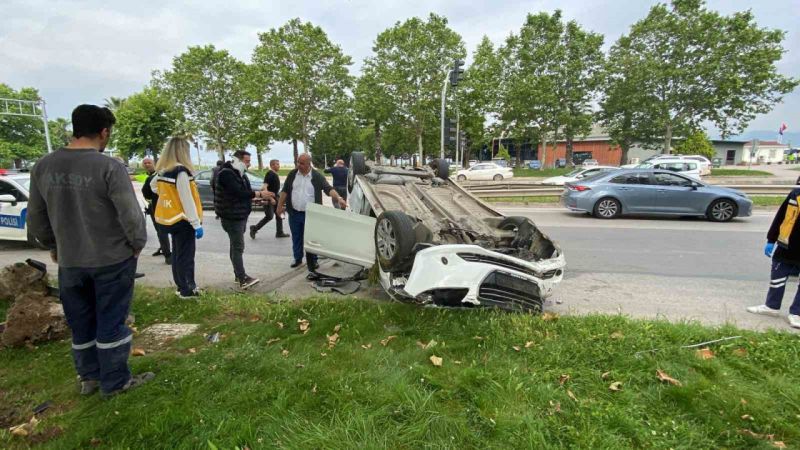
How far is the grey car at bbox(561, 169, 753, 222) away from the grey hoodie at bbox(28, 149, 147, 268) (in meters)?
10.8

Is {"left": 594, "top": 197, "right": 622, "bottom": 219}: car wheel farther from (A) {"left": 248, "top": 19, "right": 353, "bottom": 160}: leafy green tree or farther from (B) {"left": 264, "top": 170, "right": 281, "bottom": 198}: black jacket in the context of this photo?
(A) {"left": 248, "top": 19, "right": 353, "bottom": 160}: leafy green tree

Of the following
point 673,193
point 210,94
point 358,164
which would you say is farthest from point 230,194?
point 210,94

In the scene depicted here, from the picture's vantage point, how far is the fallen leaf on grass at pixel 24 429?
221cm

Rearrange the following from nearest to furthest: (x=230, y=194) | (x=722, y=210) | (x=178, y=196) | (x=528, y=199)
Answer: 1. (x=178, y=196)
2. (x=230, y=194)
3. (x=722, y=210)
4. (x=528, y=199)

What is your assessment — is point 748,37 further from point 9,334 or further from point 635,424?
point 9,334

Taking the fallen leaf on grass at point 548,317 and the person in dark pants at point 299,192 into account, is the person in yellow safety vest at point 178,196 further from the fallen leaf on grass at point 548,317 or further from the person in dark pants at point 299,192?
the fallen leaf on grass at point 548,317

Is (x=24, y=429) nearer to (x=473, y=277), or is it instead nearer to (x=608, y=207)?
(x=473, y=277)

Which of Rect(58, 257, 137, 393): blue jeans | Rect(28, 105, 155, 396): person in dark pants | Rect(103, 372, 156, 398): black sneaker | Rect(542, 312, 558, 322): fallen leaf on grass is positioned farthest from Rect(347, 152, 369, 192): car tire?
Rect(103, 372, 156, 398): black sneaker

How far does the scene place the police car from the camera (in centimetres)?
670

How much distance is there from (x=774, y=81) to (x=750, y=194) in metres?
19.1

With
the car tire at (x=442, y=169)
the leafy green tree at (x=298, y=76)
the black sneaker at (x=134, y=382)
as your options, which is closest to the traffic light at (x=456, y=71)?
the car tire at (x=442, y=169)

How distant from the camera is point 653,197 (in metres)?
10.4

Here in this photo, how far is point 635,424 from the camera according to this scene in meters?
2.23

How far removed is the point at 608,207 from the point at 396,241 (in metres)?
9.18
